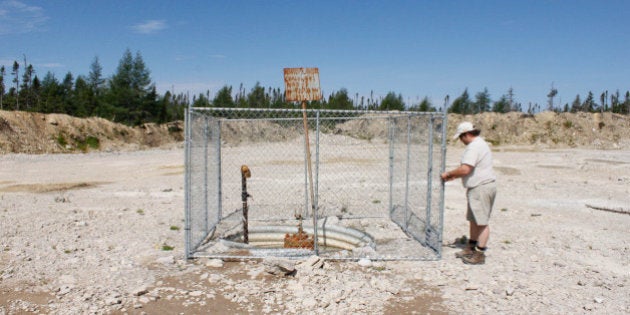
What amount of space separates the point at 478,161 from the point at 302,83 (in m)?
2.61

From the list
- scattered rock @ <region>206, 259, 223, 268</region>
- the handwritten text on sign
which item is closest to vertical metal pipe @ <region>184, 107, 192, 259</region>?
scattered rock @ <region>206, 259, 223, 268</region>

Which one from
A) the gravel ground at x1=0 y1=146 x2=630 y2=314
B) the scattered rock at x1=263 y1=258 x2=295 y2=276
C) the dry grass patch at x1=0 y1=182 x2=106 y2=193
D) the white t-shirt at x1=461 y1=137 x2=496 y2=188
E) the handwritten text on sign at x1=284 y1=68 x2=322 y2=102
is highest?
the handwritten text on sign at x1=284 y1=68 x2=322 y2=102

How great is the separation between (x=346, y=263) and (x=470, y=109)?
87866 millimetres

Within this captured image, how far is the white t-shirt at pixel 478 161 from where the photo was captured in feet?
20.6

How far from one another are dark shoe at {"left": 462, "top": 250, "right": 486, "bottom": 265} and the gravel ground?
4.3 inches

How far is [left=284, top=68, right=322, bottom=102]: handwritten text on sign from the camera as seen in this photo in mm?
6469

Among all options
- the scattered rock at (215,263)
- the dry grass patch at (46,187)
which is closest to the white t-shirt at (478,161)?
the scattered rock at (215,263)

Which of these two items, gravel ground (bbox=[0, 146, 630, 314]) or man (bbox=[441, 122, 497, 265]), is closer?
gravel ground (bbox=[0, 146, 630, 314])

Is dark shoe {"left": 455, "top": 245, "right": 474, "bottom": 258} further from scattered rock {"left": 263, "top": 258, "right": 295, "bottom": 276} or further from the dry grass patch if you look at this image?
the dry grass patch

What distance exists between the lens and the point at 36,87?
6681 centimetres

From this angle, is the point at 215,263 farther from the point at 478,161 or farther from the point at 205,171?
the point at 478,161

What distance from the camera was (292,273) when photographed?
5.96m

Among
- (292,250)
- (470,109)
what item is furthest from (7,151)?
(470,109)

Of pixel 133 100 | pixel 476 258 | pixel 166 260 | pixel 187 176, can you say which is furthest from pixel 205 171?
pixel 133 100
